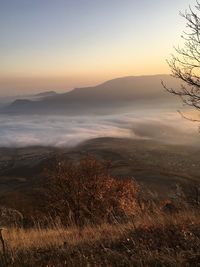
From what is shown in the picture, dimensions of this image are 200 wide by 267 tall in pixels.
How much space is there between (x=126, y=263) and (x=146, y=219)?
3044 mm

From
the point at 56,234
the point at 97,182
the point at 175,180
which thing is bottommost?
the point at 175,180

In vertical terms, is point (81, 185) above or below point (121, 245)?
below

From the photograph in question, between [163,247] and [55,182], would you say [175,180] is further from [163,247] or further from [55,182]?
[163,247]

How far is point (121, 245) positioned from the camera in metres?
8.14

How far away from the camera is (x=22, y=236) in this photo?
9.87m

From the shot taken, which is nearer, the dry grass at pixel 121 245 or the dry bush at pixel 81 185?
the dry grass at pixel 121 245

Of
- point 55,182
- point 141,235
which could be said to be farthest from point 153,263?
point 55,182

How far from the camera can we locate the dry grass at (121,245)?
683cm

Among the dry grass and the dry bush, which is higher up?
the dry grass

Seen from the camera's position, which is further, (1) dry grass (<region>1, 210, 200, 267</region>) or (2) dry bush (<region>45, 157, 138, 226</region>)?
(2) dry bush (<region>45, 157, 138, 226</region>)

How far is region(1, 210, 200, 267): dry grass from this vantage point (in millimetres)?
6828

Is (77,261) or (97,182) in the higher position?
(77,261)

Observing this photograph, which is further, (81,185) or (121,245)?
(81,185)

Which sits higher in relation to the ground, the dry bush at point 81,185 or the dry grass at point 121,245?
the dry grass at point 121,245
